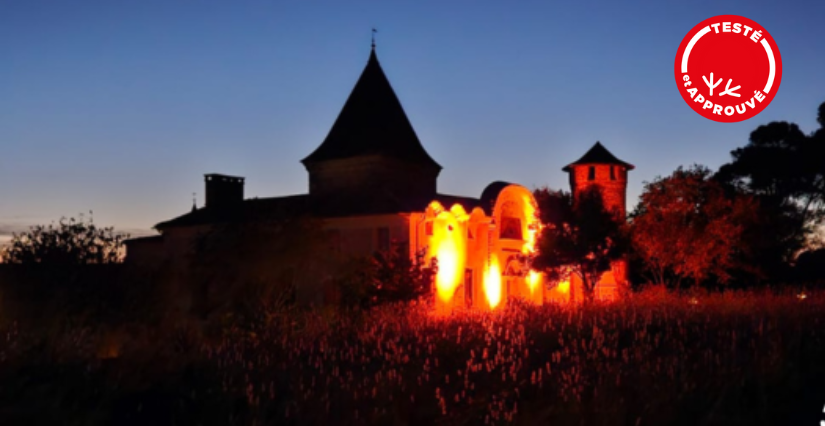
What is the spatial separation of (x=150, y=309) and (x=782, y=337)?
16.2 metres

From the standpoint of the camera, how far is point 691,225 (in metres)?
39.6

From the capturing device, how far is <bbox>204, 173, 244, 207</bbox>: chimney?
41.4 m

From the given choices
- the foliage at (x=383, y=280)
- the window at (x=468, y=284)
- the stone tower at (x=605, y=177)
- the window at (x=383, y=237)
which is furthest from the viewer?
the stone tower at (x=605, y=177)

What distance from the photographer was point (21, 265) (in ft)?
87.7

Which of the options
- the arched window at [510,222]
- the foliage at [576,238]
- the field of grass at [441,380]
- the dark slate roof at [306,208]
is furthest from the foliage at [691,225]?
the field of grass at [441,380]

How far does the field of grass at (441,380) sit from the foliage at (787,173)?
115 feet

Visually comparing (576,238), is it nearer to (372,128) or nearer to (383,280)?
(372,128)

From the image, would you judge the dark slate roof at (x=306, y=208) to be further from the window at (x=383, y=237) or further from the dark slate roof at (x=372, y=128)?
the dark slate roof at (x=372, y=128)

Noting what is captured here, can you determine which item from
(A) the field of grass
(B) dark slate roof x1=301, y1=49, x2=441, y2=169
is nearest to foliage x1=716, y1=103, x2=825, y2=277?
(B) dark slate roof x1=301, y1=49, x2=441, y2=169

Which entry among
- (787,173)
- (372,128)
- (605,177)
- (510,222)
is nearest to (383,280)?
(510,222)

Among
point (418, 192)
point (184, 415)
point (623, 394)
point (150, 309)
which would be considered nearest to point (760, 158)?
point (418, 192)

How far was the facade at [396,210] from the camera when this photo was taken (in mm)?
31703

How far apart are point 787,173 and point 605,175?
1256 cm

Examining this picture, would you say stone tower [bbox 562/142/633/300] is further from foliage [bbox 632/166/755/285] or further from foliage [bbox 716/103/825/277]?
foliage [bbox 716/103/825/277]
